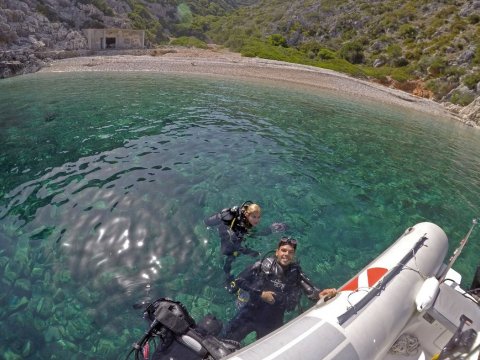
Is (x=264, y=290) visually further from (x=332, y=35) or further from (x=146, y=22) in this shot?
(x=146, y=22)

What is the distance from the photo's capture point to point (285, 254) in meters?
4.76

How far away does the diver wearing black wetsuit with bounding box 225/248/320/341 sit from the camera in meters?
4.69

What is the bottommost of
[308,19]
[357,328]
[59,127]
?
[59,127]

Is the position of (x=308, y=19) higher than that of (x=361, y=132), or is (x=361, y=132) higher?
(x=308, y=19)

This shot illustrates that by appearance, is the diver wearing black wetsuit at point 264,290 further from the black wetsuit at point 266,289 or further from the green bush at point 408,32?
the green bush at point 408,32

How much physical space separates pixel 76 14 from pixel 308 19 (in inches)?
1757

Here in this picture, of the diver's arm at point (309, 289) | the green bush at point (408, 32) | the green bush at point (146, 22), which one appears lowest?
the diver's arm at point (309, 289)

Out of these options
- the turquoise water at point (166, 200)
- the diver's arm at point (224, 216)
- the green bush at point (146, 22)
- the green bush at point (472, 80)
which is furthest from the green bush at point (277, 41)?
the diver's arm at point (224, 216)

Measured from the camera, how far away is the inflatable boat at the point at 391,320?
345 cm

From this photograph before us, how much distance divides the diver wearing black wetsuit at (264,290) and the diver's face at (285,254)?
0.09 metres

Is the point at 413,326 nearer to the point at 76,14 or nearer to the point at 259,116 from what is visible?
the point at 259,116

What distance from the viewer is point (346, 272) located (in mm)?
6289

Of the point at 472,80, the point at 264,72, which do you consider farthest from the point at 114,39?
the point at 472,80

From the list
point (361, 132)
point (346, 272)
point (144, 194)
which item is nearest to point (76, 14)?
point (361, 132)
